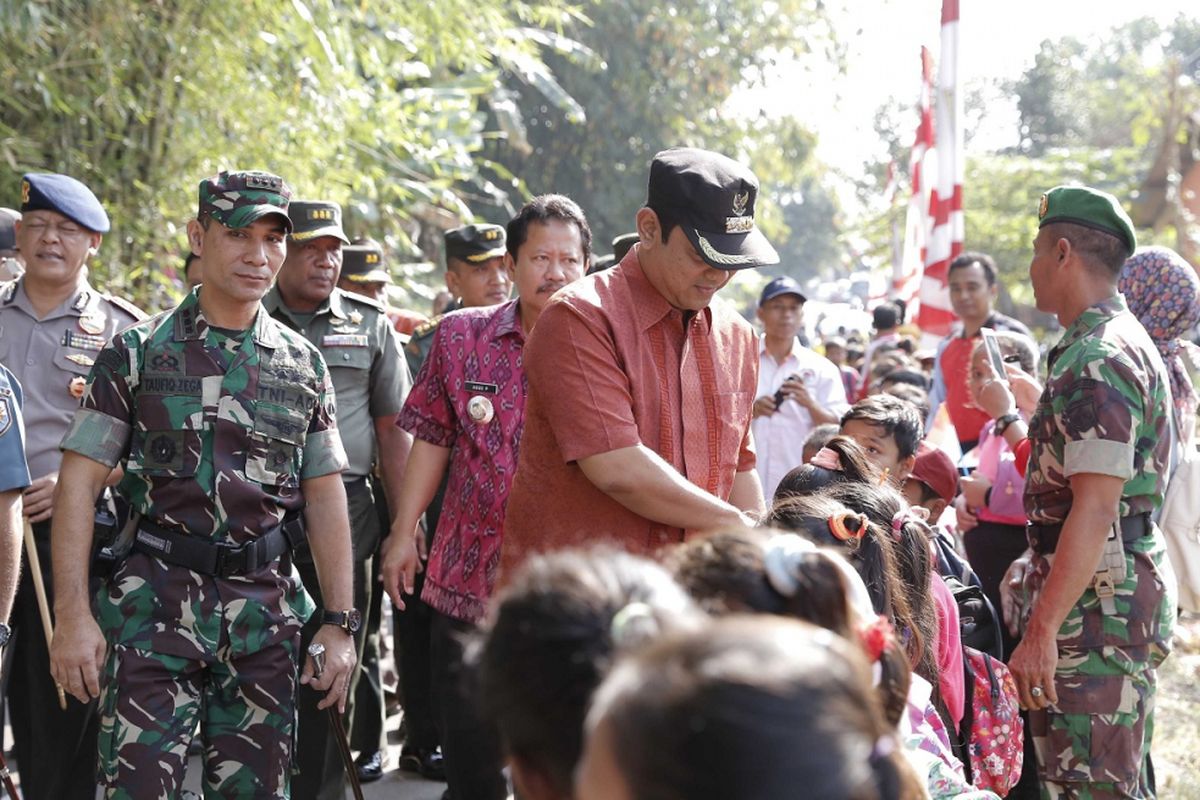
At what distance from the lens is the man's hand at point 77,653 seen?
11.3ft

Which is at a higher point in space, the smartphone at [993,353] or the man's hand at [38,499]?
the smartphone at [993,353]

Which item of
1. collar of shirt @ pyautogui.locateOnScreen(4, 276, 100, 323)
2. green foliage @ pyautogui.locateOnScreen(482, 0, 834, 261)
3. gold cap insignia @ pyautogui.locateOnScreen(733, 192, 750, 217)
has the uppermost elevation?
green foliage @ pyautogui.locateOnScreen(482, 0, 834, 261)

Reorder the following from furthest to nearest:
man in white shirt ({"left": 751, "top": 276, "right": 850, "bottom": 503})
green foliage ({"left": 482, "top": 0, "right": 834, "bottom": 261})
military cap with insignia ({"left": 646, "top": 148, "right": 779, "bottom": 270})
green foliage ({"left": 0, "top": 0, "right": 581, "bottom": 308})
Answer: green foliage ({"left": 482, "top": 0, "right": 834, "bottom": 261}), green foliage ({"left": 0, "top": 0, "right": 581, "bottom": 308}), man in white shirt ({"left": 751, "top": 276, "right": 850, "bottom": 503}), military cap with insignia ({"left": 646, "top": 148, "right": 779, "bottom": 270})

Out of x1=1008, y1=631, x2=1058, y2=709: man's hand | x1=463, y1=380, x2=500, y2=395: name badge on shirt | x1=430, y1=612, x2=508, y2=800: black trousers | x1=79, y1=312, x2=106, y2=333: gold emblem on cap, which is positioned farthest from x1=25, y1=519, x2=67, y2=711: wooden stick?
x1=1008, y1=631, x2=1058, y2=709: man's hand

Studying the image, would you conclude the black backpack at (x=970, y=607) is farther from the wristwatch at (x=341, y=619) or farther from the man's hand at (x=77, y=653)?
the man's hand at (x=77, y=653)

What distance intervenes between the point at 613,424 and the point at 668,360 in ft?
0.97

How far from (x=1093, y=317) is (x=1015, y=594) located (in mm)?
1012

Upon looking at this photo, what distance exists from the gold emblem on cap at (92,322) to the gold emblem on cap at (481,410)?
158 cm

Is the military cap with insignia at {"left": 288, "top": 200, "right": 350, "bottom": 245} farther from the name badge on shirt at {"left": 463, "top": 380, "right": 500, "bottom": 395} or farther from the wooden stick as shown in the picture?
the wooden stick

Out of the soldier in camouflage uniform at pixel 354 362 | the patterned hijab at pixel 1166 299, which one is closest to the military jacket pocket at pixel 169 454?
the soldier in camouflage uniform at pixel 354 362

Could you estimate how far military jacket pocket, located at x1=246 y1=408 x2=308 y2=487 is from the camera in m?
3.71

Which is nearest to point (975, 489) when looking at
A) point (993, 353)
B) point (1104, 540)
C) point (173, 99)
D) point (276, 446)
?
point (993, 353)

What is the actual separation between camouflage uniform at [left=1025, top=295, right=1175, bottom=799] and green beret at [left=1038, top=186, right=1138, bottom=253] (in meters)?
0.21

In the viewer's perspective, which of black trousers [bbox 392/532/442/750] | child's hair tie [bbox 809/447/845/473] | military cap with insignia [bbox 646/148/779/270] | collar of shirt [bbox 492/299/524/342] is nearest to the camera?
military cap with insignia [bbox 646/148/779/270]
